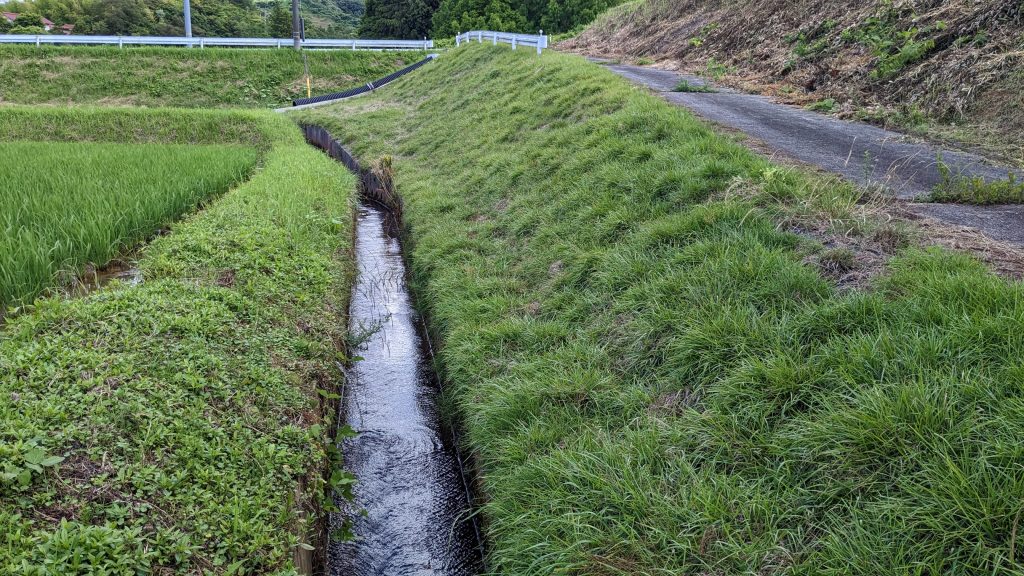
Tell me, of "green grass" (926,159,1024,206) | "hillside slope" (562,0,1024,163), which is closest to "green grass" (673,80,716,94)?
"hillside slope" (562,0,1024,163)

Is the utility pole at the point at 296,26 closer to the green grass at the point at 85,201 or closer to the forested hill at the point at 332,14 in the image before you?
the green grass at the point at 85,201

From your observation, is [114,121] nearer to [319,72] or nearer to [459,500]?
[319,72]

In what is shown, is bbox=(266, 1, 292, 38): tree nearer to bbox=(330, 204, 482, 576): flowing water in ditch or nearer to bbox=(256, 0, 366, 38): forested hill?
bbox=(256, 0, 366, 38): forested hill

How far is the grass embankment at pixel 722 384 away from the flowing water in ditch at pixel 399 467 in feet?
1.00

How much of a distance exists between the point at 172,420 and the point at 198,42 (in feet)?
93.8

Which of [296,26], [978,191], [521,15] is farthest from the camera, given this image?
[521,15]

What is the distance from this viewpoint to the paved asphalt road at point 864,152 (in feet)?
14.3

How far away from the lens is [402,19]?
4219 cm

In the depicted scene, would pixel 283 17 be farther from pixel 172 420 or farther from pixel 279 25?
pixel 172 420

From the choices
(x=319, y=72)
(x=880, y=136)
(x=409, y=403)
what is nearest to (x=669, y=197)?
(x=409, y=403)

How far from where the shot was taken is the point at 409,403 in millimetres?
4664

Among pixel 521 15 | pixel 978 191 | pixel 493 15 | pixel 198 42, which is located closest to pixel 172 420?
pixel 978 191

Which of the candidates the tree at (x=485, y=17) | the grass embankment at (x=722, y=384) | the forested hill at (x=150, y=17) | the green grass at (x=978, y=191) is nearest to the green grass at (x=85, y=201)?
the grass embankment at (x=722, y=384)

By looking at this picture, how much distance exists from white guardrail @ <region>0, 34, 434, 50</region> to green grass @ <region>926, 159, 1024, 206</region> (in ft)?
90.8
